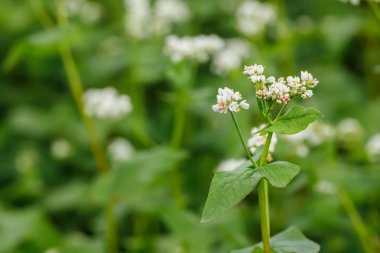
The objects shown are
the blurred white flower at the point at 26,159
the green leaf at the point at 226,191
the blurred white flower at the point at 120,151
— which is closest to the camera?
the green leaf at the point at 226,191

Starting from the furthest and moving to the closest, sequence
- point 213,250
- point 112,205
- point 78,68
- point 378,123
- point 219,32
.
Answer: point 219,32 < point 78,68 < point 378,123 < point 112,205 < point 213,250

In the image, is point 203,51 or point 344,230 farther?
point 344,230

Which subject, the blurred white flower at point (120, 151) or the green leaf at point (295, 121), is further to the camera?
the blurred white flower at point (120, 151)

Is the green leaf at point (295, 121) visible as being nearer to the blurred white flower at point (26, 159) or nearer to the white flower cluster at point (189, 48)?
the white flower cluster at point (189, 48)

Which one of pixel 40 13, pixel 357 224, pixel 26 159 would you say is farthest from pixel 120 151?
pixel 40 13

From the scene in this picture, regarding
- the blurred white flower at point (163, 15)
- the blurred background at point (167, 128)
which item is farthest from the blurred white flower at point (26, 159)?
the blurred white flower at point (163, 15)

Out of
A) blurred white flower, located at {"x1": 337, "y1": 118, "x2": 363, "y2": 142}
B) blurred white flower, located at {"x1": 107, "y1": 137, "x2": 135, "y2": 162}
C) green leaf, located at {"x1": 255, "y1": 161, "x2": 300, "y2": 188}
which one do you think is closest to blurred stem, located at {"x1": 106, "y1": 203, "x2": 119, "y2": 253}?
blurred white flower, located at {"x1": 107, "y1": 137, "x2": 135, "y2": 162}

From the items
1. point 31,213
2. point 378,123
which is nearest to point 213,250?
point 31,213

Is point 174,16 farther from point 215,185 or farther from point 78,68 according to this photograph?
point 215,185
